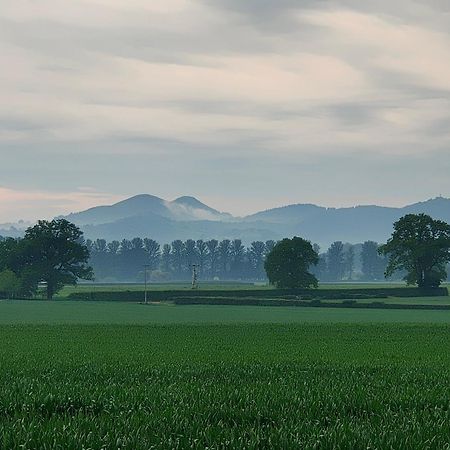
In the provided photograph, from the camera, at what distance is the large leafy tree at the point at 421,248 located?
154 meters

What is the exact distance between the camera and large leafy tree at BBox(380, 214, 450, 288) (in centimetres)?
15388

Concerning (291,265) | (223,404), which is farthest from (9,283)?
(223,404)

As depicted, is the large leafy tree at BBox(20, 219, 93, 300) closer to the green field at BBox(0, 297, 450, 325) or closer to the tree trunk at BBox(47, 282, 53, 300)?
the tree trunk at BBox(47, 282, 53, 300)

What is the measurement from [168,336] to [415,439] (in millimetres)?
45402

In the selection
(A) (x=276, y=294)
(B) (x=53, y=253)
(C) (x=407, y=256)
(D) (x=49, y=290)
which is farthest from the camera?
(C) (x=407, y=256)

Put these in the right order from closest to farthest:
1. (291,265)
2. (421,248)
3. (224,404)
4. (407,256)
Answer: (224,404) → (421,248) → (291,265) → (407,256)

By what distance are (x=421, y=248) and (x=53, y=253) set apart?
79020 millimetres

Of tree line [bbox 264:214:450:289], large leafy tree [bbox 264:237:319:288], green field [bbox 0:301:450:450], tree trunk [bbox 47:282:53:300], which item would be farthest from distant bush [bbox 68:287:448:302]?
green field [bbox 0:301:450:450]

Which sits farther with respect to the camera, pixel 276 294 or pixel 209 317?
pixel 276 294

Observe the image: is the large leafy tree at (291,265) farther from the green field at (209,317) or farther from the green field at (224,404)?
the green field at (224,404)

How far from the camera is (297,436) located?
40.0 ft

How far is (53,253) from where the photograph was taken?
156875mm

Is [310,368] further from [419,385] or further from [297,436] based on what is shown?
[297,436]

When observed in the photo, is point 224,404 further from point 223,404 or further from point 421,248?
point 421,248
